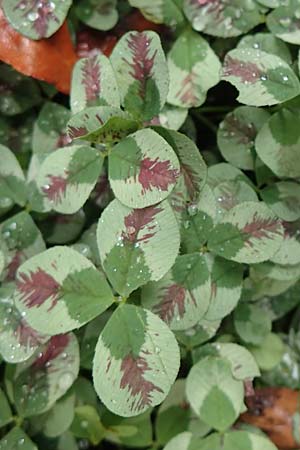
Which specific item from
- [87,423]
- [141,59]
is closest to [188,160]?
[141,59]

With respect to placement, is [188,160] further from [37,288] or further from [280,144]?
[37,288]

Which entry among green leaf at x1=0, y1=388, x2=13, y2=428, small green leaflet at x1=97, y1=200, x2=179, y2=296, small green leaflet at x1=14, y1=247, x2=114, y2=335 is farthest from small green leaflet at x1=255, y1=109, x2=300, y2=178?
green leaf at x1=0, y1=388, x2=13, y2=428

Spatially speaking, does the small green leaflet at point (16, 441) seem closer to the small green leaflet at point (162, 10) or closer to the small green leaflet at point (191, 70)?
the small green leaflet at point (191, 70)

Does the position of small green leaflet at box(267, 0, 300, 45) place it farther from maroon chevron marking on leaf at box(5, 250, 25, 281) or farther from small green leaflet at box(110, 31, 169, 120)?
maroon chevron marking on leaf at box(5, 250, 25, 281)

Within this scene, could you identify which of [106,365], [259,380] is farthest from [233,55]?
[259,380]

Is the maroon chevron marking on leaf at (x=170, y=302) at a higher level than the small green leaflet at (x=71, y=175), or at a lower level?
lower

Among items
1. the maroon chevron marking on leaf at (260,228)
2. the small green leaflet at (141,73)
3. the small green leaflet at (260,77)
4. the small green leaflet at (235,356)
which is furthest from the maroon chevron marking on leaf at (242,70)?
the small green leaflet at (235,356)

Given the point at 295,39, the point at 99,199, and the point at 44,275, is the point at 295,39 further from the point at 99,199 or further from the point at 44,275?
the point at 44,275
